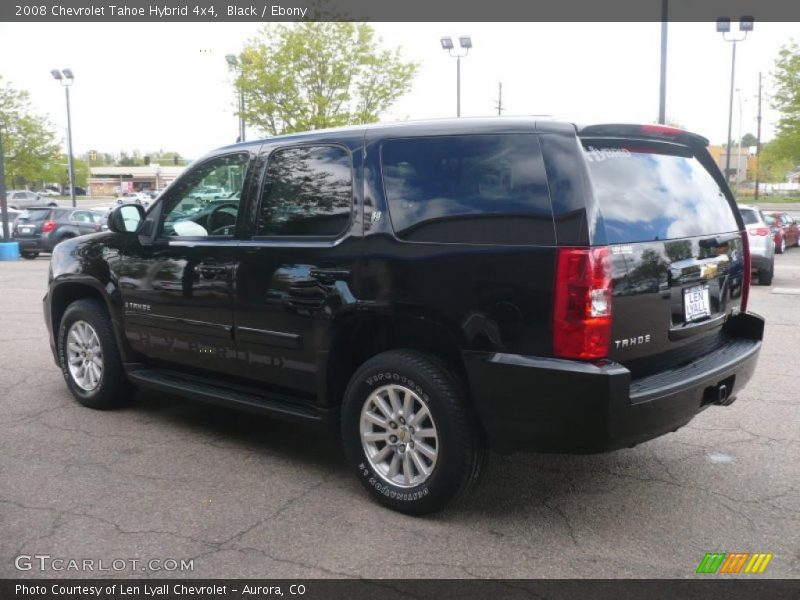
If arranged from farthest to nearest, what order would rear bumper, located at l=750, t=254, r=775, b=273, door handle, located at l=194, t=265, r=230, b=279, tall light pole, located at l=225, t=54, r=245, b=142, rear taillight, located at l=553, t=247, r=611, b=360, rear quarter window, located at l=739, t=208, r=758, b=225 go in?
tall light pole, located at l=225, t=54, r=245, b=142
rear quarter window, located at l=739, t=208, r=758, b=225
rear bumper, located at l=750, t=254, r=775, b=273
door handle, located at l=194, t=265, r=230, b=279
rear taillight, located at l=553, t=247, r=611, b=360

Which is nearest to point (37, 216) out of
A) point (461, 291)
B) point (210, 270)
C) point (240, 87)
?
point (240, 87)

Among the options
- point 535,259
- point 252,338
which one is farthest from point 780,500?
point 252,338

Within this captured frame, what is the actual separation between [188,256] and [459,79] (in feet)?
81.1

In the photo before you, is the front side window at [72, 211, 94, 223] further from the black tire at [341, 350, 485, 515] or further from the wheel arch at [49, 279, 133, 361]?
the black tire at [341, 350, 485, 515]

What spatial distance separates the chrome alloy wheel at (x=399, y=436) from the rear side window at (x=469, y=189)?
0.81 metres

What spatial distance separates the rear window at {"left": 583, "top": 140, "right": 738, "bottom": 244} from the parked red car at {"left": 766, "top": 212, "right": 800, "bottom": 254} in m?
19.8

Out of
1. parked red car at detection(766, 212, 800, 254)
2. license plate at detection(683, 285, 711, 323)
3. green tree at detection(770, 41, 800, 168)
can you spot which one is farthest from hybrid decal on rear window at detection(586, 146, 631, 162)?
green tree at detection(770, 41, 800, 168)

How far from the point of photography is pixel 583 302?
129 inches

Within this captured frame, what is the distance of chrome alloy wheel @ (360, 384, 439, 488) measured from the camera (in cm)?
379

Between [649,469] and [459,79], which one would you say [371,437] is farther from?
[459,79]

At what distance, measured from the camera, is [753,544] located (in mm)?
3523

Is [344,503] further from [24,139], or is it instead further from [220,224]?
[24,139]

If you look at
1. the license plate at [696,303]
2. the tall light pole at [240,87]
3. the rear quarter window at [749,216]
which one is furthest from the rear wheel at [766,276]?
the tall light pole at [240,87]
